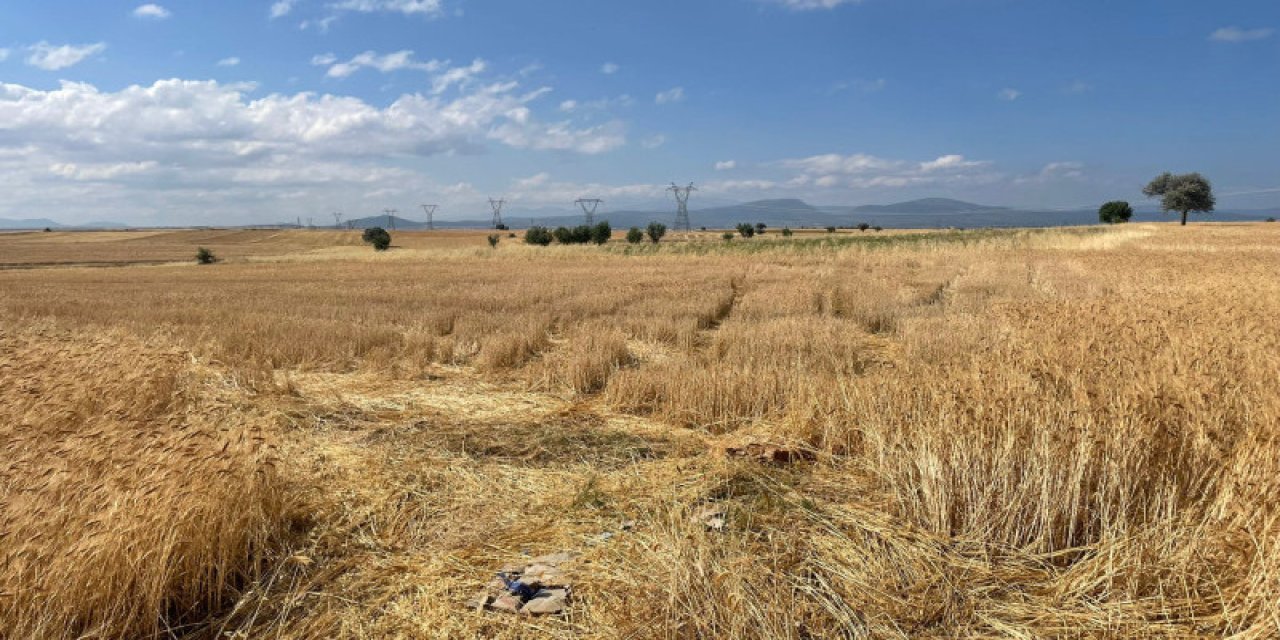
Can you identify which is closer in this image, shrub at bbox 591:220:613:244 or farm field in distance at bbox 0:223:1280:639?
farm field in distance at bbox 0:223:1280:639

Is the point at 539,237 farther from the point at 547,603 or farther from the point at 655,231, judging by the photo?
the point at 547,603

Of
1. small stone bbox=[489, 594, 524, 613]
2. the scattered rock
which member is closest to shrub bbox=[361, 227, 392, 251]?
the scattered rock

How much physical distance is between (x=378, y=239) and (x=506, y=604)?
106 meters

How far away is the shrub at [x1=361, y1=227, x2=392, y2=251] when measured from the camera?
3907 inches

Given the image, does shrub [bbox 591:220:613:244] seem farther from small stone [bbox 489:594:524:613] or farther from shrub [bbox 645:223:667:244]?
small stone [bbox 489:594:524:613]

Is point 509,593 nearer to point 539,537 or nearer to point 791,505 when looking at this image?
point 539,537

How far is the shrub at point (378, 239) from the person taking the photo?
9924cm

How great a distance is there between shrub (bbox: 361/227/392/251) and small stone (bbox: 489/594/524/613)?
99.1m

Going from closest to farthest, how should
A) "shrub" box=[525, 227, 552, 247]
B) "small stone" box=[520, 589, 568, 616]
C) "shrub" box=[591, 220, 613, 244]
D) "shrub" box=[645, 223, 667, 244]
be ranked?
1. "small stone" box=[520, 589, 568, 616]
2. "shrub" box=[525, 227, 552, 247]
3. "shrub" box=[591, 220, 613, 244]
4. "shrub" box=[645, 223, 667, 244]

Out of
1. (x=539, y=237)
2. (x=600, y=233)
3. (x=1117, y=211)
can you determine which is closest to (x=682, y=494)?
(x=539, y=237)

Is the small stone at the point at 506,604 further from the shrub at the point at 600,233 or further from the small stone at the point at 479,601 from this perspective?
the shrub at the point at 600,233

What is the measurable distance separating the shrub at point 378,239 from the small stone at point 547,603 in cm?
9919

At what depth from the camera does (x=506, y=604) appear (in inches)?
148

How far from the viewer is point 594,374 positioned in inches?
377
